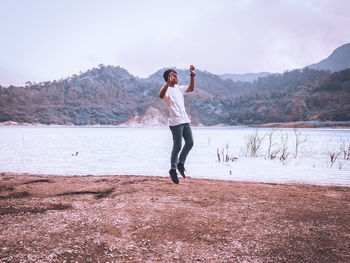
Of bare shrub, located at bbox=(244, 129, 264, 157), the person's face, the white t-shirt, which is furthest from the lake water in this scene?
the person's face

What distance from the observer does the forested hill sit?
99375 millimetres

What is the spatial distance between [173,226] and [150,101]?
153070 mm

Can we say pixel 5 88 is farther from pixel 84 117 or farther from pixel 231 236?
pixel 231 236

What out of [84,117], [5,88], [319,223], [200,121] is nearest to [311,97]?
[200,121]

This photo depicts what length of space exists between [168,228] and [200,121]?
143119 millimetres

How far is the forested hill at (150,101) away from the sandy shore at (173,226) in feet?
308

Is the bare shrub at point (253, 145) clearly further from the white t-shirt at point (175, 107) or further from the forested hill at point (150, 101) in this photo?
the forested hill at point (150, 101)

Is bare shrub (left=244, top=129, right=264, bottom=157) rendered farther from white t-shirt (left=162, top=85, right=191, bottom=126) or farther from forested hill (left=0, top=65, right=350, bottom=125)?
forested hill (left=0, top=65, right=350, bottom=125)

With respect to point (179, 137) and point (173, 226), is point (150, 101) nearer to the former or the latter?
point (179, 137)

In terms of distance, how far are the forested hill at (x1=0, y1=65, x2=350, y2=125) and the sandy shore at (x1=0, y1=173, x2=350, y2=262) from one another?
308ft

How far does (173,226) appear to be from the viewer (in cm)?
336

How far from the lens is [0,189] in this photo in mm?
5535

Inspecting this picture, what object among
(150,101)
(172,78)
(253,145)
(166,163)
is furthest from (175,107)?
(150,101)

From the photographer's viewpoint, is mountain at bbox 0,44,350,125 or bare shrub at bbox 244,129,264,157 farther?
mountain at bbox 0,44,350,125
